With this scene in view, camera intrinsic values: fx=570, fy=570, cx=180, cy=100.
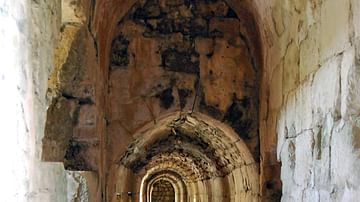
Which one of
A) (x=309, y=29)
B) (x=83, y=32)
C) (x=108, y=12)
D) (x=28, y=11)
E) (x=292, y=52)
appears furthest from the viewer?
(x=108, y=12)

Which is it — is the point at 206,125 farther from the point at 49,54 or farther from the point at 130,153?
the point at 49,54

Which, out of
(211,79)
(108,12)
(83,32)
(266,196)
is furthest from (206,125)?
(83,32)

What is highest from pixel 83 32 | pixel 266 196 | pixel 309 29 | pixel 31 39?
pixel 83 32

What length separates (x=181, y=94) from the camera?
4.39 meters

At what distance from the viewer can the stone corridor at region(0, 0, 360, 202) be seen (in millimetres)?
1913

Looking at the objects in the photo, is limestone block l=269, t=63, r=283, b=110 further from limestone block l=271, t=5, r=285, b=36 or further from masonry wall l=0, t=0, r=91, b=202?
masonry wall l=0, t=0, r=91, b=202

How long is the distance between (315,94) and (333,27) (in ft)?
1.24

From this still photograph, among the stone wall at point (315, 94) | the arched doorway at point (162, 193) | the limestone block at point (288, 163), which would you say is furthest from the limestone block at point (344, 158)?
the arched doorway at point (162, 193)

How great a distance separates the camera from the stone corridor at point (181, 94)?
1913mm

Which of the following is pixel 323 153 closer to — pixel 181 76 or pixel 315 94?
pixel 315 94

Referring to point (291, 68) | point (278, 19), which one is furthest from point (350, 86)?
point (278, 19)

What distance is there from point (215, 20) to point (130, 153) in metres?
1.36

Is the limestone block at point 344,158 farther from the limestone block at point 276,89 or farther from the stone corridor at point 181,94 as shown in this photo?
the limestone block at point 276,89

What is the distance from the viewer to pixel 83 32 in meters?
3.38
